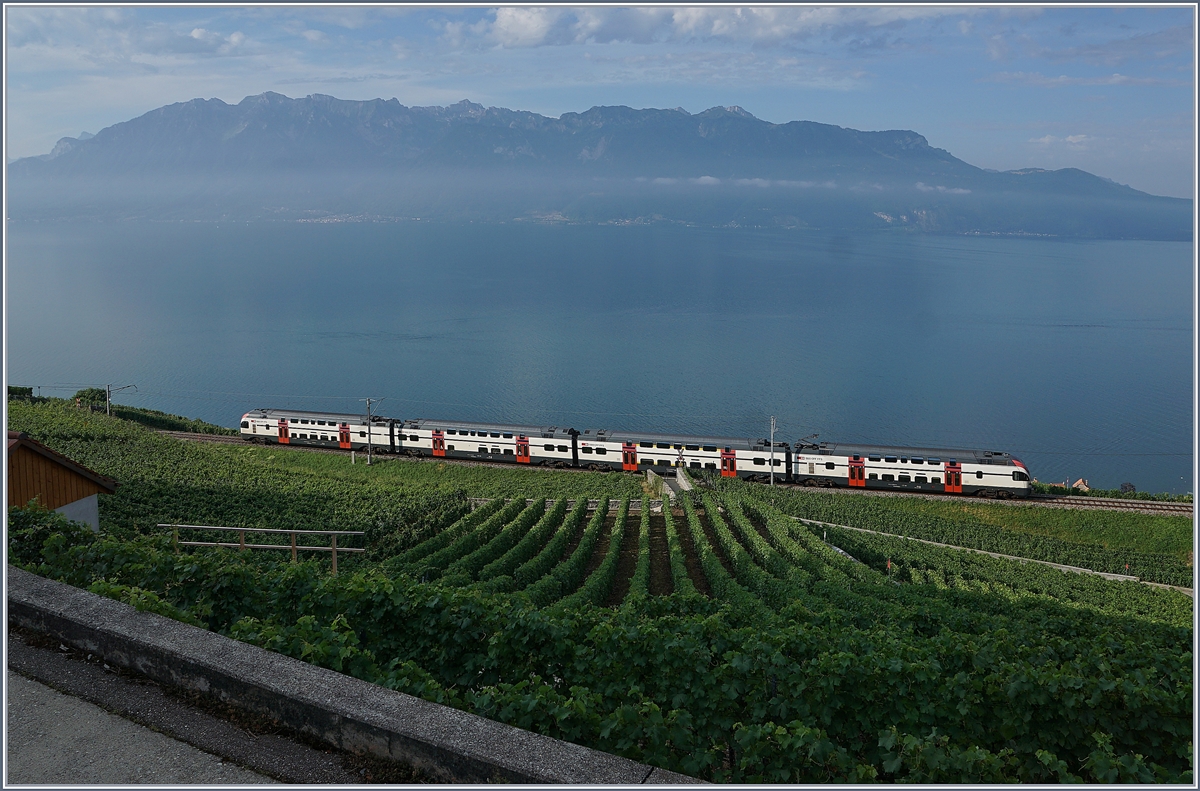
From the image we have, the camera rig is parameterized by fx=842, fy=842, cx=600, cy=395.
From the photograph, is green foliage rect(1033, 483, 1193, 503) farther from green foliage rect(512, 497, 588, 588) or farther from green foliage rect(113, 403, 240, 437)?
green foliage rect(113, 403, 240, 437)

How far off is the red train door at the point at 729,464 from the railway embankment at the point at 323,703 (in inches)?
1608

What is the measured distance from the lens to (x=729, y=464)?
46688 mm

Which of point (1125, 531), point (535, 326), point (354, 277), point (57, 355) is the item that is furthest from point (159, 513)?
point (354, 277)

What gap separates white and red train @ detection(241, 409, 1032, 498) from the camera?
142ft

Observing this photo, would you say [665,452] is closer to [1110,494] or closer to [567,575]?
[1110,494]

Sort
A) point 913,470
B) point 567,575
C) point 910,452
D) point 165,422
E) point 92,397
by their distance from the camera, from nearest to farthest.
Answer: point 567,575 → point 913,470 → point 910,452 → point 165,422 → point 92,397

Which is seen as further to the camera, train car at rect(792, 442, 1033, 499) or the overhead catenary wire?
the overhead catenary wire

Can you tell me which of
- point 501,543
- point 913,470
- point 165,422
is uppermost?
point 165,422

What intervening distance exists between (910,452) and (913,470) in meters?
1.90

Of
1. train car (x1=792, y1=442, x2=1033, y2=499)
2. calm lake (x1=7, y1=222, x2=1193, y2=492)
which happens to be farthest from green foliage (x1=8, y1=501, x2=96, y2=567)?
calm lake (x1=7, y1=222, x2=1193, y2=492)

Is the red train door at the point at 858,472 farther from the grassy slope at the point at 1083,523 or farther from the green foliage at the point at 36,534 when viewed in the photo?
the green foliage at the point at 36,534

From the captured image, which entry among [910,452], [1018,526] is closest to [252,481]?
[910,452]

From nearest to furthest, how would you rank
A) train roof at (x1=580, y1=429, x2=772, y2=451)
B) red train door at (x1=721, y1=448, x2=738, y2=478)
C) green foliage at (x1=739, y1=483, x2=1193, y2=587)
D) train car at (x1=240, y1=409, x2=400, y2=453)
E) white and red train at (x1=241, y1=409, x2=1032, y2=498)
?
green foliage at (x1=739, y1=483, x2=1193, y2=587)
white and red train at (x1=241, y1=409, x2=1032, y2=498)
red train door at (x1=721, y1=448, x2=738, y2=478)
train roof at (x1=580, y1=429, x2=772, y2=451)
train car at (x1=240, y1=409, x2=400, y2=453)

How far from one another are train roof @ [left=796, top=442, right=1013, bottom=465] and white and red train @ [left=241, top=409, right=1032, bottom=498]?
52 mm
